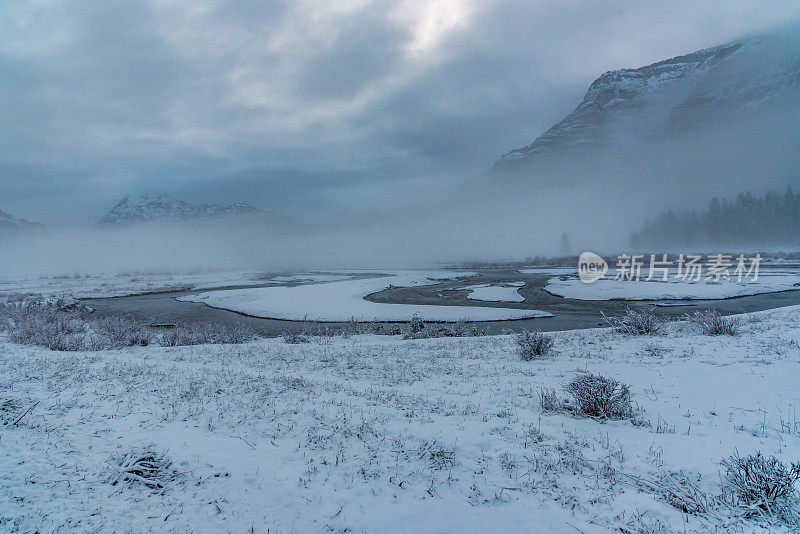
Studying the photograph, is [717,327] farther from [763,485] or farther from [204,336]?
[204,336]

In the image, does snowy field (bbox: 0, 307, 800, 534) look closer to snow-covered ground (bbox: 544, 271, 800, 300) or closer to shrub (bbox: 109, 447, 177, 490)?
shrub (bbox: 109, 447, 177, 490)

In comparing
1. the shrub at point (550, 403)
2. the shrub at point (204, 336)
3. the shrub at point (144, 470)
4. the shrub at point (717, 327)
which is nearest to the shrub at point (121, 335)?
the shrub at point (204, 336)

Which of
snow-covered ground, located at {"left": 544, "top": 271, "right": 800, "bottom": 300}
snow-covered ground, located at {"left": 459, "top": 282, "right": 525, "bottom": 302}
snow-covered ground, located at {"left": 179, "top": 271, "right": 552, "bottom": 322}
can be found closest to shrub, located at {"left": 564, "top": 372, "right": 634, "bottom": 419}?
snow-covered ground, located at {"left": 179, "top": 271, "right": 552, "bottom": 322}

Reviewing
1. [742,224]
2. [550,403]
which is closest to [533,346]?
[550,403]

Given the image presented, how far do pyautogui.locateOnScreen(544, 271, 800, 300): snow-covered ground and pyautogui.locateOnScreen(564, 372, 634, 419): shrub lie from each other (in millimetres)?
30872

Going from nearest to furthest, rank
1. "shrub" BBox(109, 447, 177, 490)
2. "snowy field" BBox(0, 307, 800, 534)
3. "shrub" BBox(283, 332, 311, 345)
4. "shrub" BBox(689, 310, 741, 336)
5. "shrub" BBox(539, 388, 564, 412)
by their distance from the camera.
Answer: "snowy field" BBox(0, 307, 800, 534), "shrub" BBox(109, 447, 177, 490), "shrub" BBox(539, 388, 564, 412), "shrub" BBox(689, 310, 741, 336), "shrub" BBox(283, 332, 311, 345)

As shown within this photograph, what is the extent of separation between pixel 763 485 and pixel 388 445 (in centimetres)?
541

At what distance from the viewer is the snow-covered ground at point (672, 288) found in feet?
116

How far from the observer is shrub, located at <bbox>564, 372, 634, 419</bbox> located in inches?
328

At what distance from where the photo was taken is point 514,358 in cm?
1489

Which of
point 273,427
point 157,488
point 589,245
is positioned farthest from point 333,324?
point 589,245

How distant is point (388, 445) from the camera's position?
23.6ft

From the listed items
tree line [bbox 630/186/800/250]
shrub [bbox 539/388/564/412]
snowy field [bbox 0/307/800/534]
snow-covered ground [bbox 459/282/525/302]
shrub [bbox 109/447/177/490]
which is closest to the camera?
snowy field [bbox 0/307/800/534]

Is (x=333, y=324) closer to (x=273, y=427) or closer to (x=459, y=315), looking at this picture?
(x=459, y=315)
